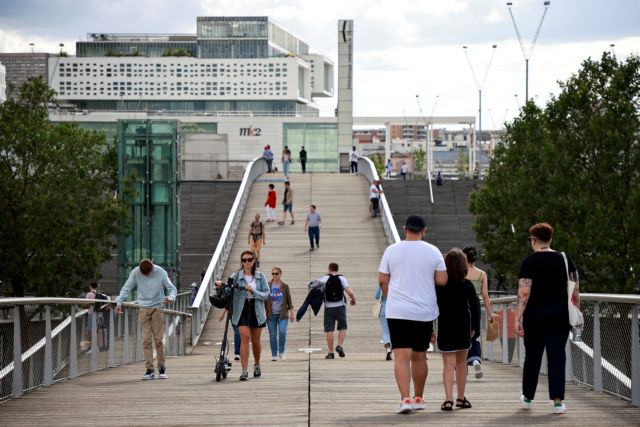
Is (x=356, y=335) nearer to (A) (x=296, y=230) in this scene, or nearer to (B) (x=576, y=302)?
(A) (x=296, y=230)

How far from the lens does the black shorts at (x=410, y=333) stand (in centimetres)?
1248

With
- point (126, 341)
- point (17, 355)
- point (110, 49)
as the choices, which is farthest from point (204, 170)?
point (110, 49)

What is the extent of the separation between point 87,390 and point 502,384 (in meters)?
4.50

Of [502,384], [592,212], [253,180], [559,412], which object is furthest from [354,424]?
[253,180]

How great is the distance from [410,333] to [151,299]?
18.9 feet

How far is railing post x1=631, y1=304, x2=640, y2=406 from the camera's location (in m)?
12.8

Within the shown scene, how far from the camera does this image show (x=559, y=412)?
1233cm

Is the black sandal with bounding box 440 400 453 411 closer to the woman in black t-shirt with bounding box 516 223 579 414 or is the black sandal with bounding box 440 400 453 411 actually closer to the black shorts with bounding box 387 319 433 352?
the black shorts with bounding box 387 319 433 352

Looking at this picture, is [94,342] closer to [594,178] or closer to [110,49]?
[594,178]

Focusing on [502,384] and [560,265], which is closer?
[560,265]

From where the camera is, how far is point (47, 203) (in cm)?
4406

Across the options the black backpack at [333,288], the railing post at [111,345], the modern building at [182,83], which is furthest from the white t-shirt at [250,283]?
the modern building at [182,83]

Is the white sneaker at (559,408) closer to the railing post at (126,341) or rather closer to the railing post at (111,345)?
the railing post at (111,345)

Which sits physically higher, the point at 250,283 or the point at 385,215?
the point at 385,215
